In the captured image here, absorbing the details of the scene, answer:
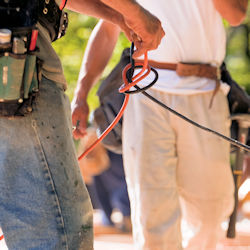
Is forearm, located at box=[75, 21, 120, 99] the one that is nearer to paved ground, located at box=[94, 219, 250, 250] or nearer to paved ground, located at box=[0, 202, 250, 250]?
paved ground, located at box=[0, 202, 250, 250]

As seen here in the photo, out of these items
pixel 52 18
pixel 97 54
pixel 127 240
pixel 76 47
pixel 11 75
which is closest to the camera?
pixel 11 75

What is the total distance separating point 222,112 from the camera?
3330mm

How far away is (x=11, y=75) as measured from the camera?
1788 mm

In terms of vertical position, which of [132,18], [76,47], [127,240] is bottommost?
[127,240]

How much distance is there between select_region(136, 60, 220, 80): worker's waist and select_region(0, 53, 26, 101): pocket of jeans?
4.91 feet

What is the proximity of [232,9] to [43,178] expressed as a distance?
1.84m

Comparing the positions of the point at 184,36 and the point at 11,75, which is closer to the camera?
the point at 11,75

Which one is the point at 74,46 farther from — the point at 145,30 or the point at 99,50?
the point at 145,30

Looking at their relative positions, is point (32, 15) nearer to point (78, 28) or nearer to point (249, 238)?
point (249, 238)

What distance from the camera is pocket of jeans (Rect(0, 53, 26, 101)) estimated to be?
1.77 m

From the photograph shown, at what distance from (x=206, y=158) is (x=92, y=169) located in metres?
3.45

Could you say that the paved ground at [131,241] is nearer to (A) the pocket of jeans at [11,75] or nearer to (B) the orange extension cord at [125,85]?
(B) the orange extension cord at [125,85]

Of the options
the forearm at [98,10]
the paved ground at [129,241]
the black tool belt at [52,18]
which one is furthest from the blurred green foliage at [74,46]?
the black tool belt at [52,18]

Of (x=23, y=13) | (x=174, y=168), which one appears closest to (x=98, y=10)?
(x=23, y=13)
